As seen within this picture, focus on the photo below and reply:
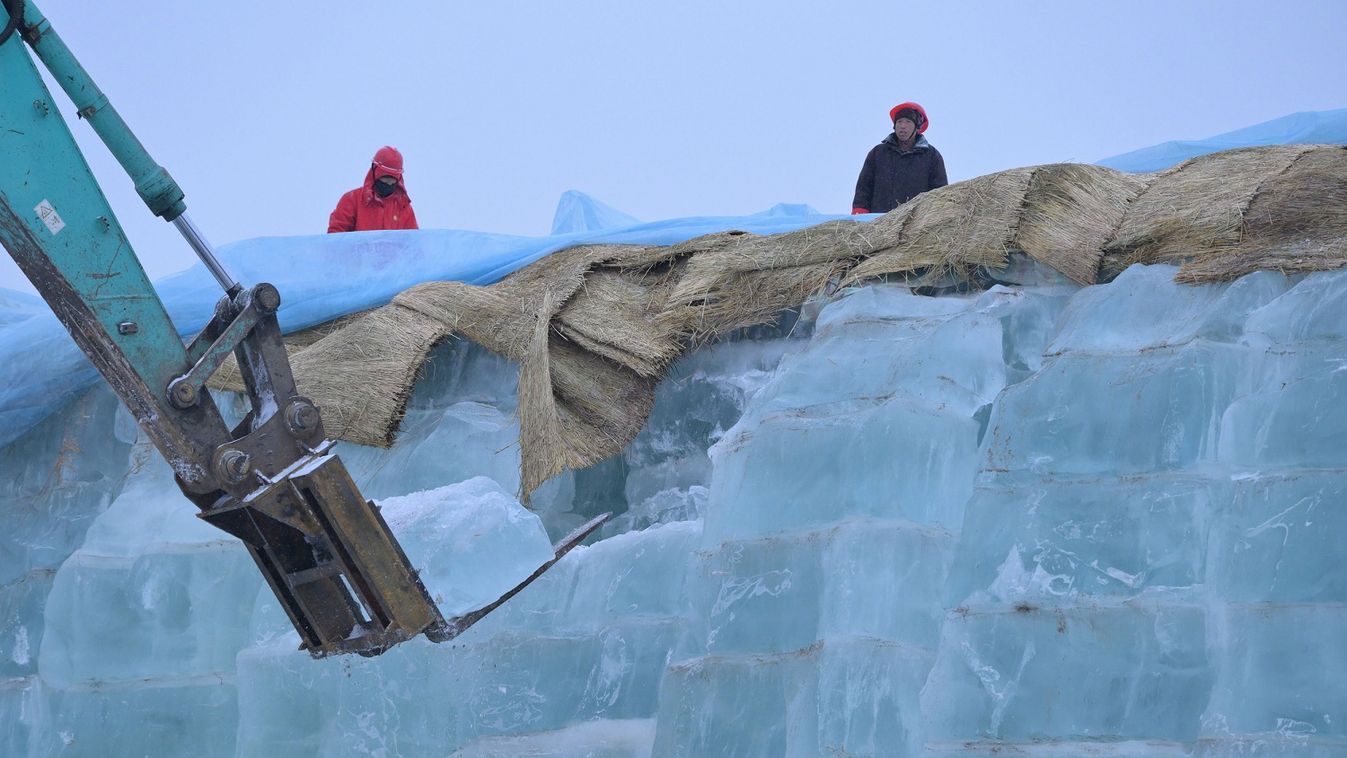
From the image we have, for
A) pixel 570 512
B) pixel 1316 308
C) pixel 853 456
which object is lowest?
pixel 570 512

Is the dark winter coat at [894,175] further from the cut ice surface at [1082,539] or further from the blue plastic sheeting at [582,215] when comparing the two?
the cut ice surface at [1082,539]

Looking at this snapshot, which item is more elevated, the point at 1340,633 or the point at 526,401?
the point at 526,401

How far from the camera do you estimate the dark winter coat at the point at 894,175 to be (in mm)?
7250

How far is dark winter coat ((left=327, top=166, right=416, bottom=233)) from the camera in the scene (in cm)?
728

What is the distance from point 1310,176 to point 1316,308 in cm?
71

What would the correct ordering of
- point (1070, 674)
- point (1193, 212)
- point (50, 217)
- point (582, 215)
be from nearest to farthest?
1. point (50, 217)
2. point (1070, 674)
3. point (1193, 212)
4. point (582, 215)

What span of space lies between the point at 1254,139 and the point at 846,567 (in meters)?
3.06

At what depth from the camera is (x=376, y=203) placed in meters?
7.30

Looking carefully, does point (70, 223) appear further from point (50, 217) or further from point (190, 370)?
point (190, 370)

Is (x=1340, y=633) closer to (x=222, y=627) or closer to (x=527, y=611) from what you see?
(x=527, y=611)

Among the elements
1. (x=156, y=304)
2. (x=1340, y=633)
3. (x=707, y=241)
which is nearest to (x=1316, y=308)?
(x=1340, y=633)

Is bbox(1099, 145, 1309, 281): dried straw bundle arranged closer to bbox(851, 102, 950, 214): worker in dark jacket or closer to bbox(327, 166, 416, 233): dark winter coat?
bbox(851, 102, 950, 214): worker in dark jacket

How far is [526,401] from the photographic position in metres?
5.33

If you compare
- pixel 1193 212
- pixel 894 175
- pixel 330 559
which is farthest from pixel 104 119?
pixel 894 175
